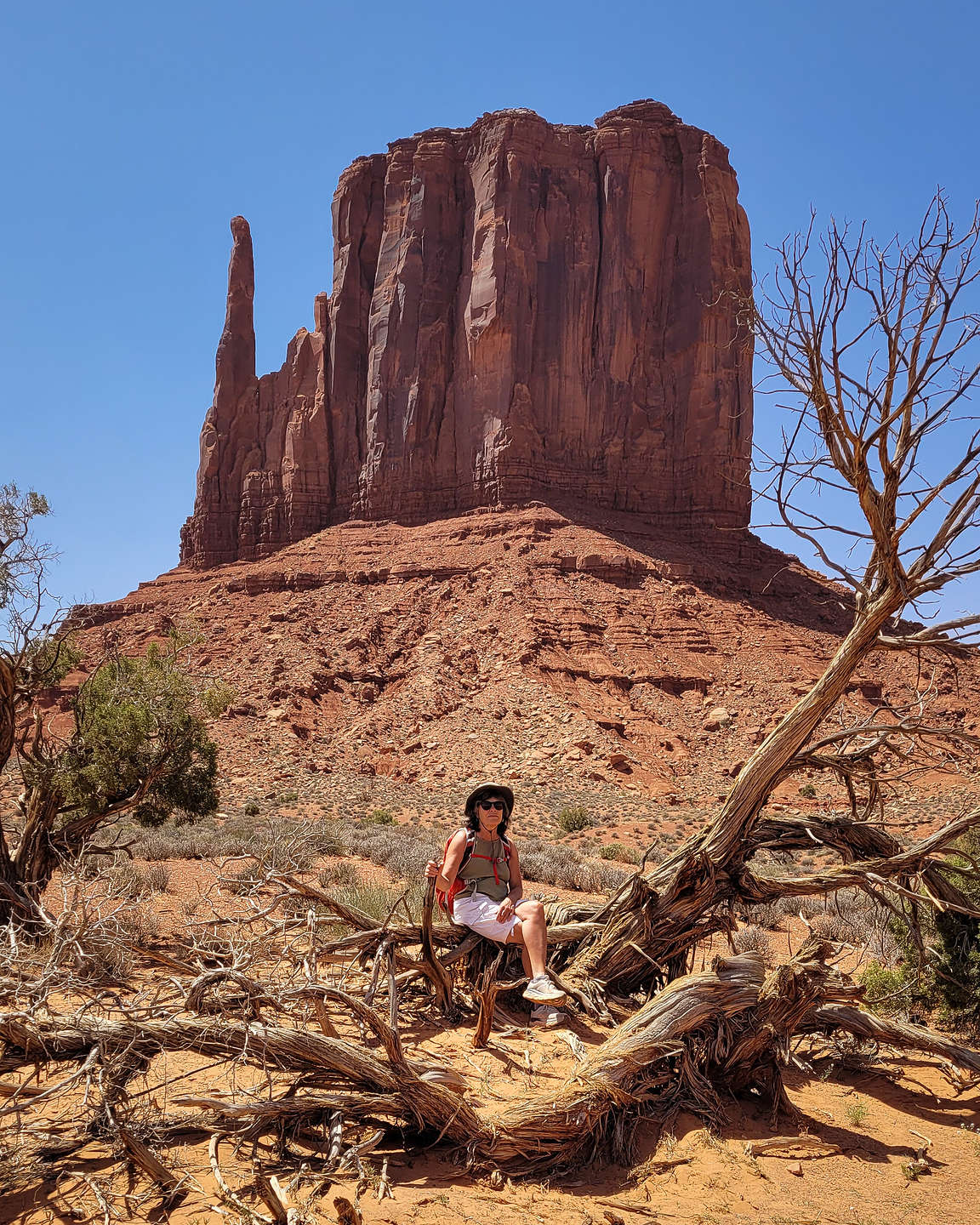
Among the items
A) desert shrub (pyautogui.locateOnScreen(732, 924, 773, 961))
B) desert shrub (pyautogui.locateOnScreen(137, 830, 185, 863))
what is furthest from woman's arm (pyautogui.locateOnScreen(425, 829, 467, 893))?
desert shrub (pyautogui.locateOnScreen(137, 830, 185, 863))

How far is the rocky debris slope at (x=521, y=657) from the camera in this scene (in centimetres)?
2908

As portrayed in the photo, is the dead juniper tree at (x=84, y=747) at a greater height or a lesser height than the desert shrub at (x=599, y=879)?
greater

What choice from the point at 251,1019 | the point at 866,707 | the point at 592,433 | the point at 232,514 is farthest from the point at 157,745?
the point at 232,514

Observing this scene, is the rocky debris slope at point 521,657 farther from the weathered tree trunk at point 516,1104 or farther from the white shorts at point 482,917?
the weathered tree trunk at point 516,1104

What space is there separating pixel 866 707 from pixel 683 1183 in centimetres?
3011

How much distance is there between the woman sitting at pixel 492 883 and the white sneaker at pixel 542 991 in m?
0.04

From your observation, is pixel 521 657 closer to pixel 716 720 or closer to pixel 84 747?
pixel 716 720

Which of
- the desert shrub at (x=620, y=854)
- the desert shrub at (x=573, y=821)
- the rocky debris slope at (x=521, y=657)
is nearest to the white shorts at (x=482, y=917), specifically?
the desert shrub at (x=620, y=854)

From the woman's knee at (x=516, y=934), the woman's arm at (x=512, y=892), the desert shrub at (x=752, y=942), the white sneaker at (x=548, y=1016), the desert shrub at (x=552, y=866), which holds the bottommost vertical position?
the desert shrub at (x=552, y=866)

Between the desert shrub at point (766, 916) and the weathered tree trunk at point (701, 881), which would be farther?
the desert shrub at point (766, 916)

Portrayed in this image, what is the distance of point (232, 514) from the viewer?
5616 centimetres

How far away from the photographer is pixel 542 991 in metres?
5.29

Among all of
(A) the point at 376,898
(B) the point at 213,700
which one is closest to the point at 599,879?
(A) the point at 376,898

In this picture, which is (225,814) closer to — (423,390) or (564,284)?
(423,390)
